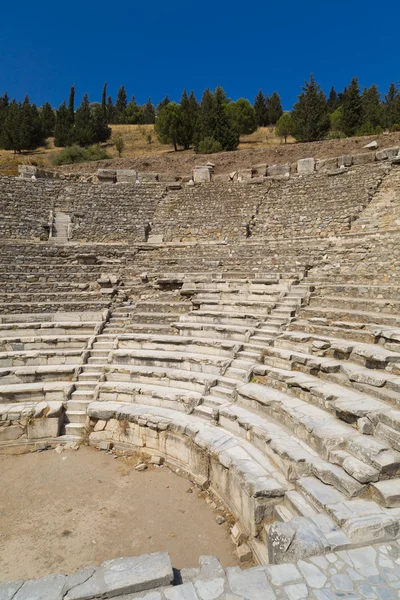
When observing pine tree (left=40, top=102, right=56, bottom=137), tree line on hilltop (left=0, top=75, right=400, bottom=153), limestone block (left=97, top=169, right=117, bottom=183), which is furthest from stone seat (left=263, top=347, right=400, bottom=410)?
pine tree (left=40, top=102, right=56, bottom=137)

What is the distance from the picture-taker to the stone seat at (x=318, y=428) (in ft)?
11.9

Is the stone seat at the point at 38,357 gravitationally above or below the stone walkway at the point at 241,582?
above

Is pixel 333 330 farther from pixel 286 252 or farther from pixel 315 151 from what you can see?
pixel 315 151

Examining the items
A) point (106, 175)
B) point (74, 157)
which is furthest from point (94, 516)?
point (74, 157)

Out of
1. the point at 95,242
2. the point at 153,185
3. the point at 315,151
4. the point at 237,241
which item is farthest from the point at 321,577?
the point at 315,151

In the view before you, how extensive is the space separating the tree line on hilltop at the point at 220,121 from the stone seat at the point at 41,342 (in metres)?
23.4

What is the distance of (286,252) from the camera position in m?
11.5

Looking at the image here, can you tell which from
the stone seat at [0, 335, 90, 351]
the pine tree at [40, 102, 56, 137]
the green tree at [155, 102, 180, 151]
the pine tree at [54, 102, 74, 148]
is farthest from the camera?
the pine tree at [40, 102, 56, 137]

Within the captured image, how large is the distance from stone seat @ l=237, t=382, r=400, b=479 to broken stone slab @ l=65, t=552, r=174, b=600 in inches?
83.5

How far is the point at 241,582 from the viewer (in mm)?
2746

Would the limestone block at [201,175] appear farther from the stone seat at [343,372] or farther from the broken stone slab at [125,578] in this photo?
the broken stone slab at [125,578]

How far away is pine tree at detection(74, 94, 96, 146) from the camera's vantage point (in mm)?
39281

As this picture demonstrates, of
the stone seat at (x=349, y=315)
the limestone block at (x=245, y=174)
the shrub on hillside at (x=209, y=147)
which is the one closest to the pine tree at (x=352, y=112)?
the shrub on hillside at (x=209, y=147)

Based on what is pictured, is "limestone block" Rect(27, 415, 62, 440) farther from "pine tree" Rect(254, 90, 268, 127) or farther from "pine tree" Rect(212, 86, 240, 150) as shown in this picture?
"pine tree" Rect(254, 90, 268, 127)
